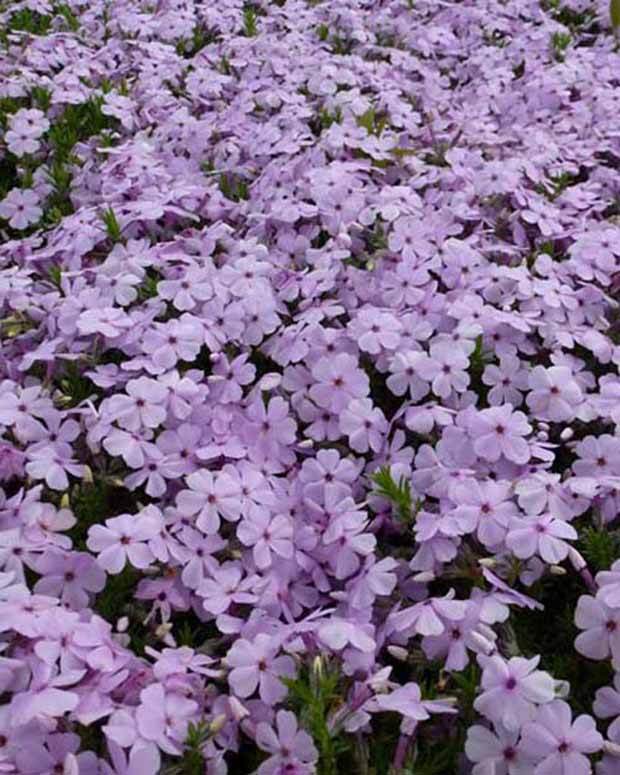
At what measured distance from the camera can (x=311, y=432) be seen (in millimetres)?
2922

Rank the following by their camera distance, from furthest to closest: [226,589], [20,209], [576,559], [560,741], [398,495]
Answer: [20,209] < [398,495] < [226,589] < [576,559] < [560,741]

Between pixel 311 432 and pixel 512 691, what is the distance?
1.06 metres

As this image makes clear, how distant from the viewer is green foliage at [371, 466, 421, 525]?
2.62 metres

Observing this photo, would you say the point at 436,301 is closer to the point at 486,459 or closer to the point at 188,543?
the point at 486,459

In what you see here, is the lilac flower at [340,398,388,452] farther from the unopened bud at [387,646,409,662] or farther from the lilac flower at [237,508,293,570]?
the unopened bud at [387,646,409,662]

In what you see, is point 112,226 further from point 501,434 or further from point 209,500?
point 501,434

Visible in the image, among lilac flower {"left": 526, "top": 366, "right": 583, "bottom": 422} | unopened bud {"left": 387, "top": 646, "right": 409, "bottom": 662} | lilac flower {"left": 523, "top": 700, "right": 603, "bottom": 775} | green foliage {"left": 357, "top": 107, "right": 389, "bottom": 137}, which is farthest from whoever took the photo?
green foliage {"left": 357, "top": 107, "right": 389, "bottom": 137}

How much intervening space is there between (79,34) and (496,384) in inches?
154

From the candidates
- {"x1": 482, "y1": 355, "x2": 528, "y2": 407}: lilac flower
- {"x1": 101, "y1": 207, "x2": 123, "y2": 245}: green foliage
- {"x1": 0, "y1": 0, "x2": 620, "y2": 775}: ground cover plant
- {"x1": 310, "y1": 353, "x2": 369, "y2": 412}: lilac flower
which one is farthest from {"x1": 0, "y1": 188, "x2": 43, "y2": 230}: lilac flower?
{"x1": 482, "y1": 355, "x2": 528, "y2": 407}: lilac flower

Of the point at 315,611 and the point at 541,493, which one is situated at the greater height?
the point at 541,493

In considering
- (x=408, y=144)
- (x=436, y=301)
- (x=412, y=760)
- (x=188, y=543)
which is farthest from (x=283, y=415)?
(x=408, y=144)

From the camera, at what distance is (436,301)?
3273 mm

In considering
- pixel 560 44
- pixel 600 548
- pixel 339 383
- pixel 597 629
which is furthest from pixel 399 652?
pixel 560 44

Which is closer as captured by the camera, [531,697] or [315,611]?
[531,697]
